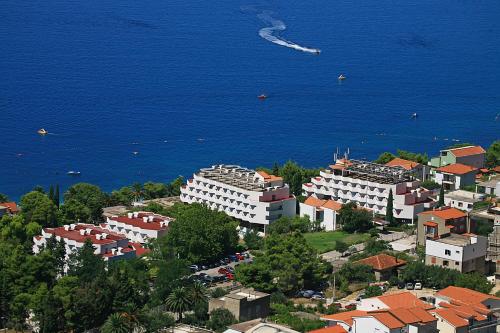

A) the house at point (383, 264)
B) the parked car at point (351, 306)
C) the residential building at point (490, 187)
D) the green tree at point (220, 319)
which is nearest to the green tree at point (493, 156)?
the residential building at point (490, 187)

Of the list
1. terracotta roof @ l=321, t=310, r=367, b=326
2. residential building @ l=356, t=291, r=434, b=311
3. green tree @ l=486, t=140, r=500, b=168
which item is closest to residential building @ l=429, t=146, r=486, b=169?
green tree @ l=486, t=140, r=500, b=168

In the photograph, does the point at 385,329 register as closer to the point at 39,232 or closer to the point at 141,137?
the point at 39,232

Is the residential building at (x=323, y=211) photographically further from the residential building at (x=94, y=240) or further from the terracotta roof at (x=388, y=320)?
the terracotta roof at (x=388, y=320)

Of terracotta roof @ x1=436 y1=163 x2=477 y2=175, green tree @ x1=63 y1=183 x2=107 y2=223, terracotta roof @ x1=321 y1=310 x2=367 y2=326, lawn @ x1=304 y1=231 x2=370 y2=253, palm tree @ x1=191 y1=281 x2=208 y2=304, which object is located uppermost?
terracotta roof @ x1=436 y1=163 x2=477 y2=175

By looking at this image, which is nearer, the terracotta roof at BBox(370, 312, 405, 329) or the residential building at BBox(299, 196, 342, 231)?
the terracotta roof at BBox(370, 312, 405, 329)

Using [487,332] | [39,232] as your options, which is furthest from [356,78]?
[487,332]

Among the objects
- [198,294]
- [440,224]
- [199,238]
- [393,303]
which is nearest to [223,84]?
[199,238]

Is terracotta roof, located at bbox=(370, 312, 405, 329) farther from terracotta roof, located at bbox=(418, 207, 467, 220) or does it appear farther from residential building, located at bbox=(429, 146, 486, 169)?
residential building, located at bbox=(429, 146, 486, 169)
